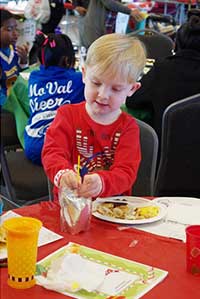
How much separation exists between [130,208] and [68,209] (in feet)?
0.81

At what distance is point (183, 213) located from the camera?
171cm

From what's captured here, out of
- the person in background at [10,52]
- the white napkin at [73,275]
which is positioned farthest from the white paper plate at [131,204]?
the person in background at [10,52]

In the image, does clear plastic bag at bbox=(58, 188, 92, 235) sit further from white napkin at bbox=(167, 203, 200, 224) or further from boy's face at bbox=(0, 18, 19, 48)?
boy's face at bbox=(0, 18, 19, 48)

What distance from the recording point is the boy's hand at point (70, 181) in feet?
5.14

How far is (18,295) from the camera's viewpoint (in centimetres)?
116

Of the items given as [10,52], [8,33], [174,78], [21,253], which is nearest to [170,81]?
[174,78]

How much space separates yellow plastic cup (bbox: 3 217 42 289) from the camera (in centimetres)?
116

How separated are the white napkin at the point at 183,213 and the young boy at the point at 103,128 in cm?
19

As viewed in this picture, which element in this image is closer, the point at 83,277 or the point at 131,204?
the point at 83,277

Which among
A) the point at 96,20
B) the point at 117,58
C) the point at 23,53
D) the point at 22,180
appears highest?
the point at 117,58

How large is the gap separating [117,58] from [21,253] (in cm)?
84

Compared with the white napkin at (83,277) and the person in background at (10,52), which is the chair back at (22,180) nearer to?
the person in background at (10,52)

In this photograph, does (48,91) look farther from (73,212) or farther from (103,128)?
(73,212)

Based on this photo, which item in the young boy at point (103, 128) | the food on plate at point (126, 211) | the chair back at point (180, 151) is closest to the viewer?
the food on plate at point (126, 211)
